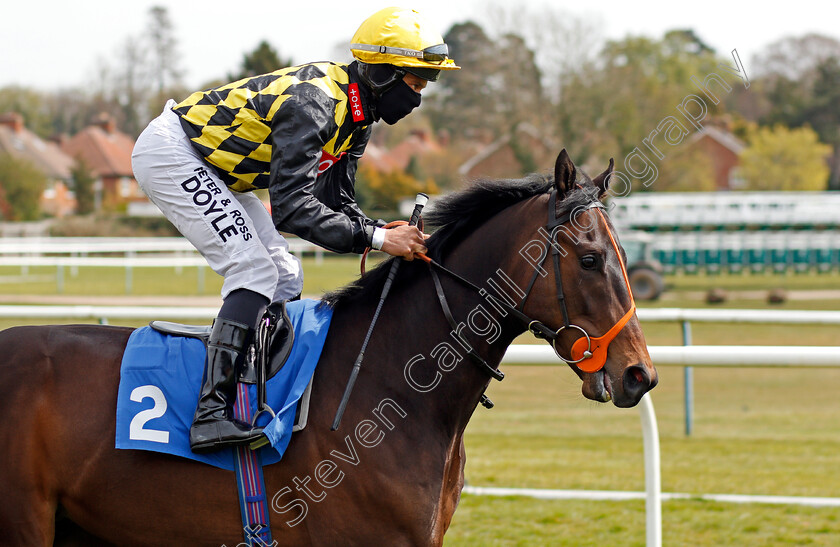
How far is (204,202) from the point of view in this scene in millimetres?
2514

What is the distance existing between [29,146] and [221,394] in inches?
2258

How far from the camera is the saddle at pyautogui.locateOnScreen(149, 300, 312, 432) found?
7.59 feet

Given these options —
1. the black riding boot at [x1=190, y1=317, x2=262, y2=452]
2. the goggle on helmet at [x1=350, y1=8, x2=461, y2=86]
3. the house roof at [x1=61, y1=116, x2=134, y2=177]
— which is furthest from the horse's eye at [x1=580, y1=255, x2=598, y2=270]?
the house roof at [x1=61, y1=116, x2=134, y2=177]

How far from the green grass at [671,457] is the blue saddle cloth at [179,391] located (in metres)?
0.83

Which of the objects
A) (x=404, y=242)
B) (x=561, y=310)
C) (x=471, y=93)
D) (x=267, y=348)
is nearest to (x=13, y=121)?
(x=471, y=93)

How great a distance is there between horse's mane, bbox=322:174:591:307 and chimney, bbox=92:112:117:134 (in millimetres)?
57157

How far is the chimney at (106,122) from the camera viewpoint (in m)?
55.1

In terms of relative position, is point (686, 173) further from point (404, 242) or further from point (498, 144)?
point (404, 242)

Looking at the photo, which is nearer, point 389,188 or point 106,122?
point 389,188

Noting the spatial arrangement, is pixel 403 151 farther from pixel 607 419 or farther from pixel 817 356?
pixel 817 356

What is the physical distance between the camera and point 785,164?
1657 inches

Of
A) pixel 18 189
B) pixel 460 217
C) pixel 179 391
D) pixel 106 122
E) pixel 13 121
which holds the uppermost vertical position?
pixel 106 122

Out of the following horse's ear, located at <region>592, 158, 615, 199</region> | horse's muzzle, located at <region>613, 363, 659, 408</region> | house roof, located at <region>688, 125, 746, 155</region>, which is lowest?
horse's muzzle, located at <region>613, 363, 659, 408</region>

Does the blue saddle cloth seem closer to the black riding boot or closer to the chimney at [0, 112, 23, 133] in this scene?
the black riding boot
